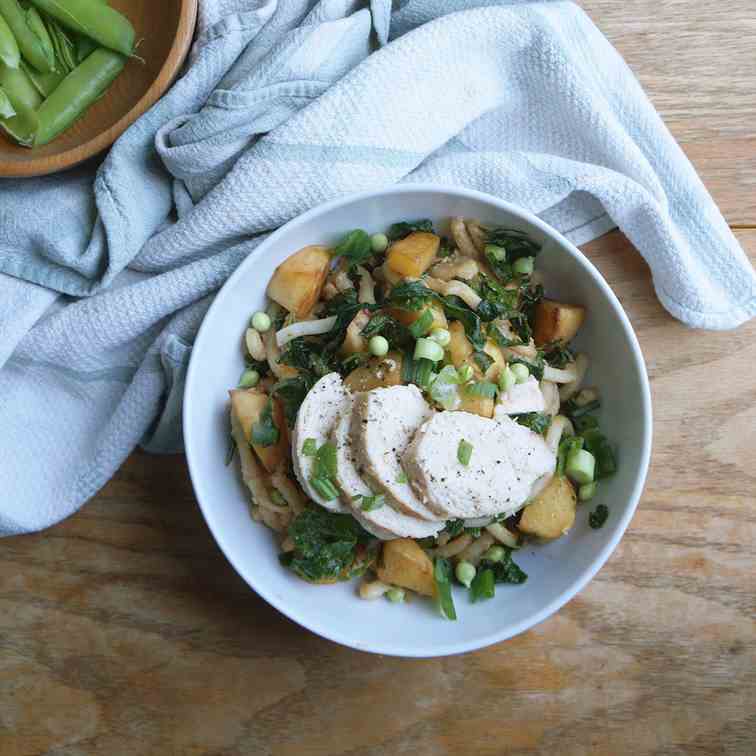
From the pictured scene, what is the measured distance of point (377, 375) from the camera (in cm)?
198

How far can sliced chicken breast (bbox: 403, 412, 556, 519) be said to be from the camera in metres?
1.80

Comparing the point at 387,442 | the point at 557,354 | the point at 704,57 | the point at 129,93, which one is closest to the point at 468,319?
the point at 557,354

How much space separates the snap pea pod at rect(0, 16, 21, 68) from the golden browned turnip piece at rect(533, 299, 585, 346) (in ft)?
5.48

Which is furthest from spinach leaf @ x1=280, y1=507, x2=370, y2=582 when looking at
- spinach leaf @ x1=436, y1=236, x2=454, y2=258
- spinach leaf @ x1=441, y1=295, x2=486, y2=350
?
spinach leaf @ x1=436, y1=236, x2=454, y2=258

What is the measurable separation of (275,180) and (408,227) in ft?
1.26

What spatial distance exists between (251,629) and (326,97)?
1.55 metres

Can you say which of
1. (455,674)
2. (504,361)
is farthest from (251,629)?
(504,361)

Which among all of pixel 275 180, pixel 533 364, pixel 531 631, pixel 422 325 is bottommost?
pixel 531 631

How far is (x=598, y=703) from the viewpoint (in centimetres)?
229

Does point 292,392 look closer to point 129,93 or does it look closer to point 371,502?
point 371,502

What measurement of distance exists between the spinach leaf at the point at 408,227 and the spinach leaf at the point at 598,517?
88 centimetres

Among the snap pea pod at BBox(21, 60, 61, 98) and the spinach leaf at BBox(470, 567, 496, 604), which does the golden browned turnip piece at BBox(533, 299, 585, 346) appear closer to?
the spinach leaf at BBox(470, 567, 496, 604)

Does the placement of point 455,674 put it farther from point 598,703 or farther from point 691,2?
point 691,2

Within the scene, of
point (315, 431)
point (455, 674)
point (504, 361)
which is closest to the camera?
point (315, 431)
